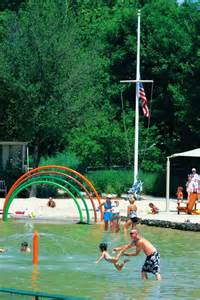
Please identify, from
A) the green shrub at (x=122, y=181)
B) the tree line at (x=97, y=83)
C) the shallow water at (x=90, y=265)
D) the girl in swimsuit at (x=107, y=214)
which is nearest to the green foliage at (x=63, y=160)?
the tree line at (x=97, y=83)

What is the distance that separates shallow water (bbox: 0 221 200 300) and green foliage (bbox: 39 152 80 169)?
21.4m

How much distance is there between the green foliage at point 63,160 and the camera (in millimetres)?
57500

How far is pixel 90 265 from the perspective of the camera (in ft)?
81.4

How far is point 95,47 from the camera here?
53.3 meters

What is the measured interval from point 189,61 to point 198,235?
2530cm

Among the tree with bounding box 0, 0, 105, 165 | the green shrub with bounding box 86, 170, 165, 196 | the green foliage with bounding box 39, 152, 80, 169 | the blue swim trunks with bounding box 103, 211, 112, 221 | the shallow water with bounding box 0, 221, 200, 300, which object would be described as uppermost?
the tree with bounding box 0, 0, 105, 165

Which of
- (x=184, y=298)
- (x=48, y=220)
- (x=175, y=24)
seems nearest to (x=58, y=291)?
(x=184, y=298)

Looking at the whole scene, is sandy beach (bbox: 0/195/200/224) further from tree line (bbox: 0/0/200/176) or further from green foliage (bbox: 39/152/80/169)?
green foliage (bbox: 39/152/80/169)

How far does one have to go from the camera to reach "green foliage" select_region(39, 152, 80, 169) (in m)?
57.5

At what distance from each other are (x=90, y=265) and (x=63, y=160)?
33688 millimetres

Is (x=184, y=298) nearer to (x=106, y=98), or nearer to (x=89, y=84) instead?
(x=89, y=84)

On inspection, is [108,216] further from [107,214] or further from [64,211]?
[64,211]

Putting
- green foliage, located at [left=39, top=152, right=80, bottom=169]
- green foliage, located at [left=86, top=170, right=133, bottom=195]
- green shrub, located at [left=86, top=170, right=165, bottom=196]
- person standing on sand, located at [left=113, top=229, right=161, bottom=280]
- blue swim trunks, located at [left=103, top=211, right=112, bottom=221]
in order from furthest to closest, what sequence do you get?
green foliage, located at [left=39, top=152, right=80, bottom=169], green shrub, located at [left=86, top=170, right=165, bottom=196], green foliage, located at [left=86, top=170, right=133, bottom=195], blue swim trunks, located at [left=103, top=211, right=112, bottom=221], person standing on sand, located at [left=113, top=229, right=161, bottom=280]

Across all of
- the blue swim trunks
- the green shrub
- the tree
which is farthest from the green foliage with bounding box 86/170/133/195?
the blue swim trunks
